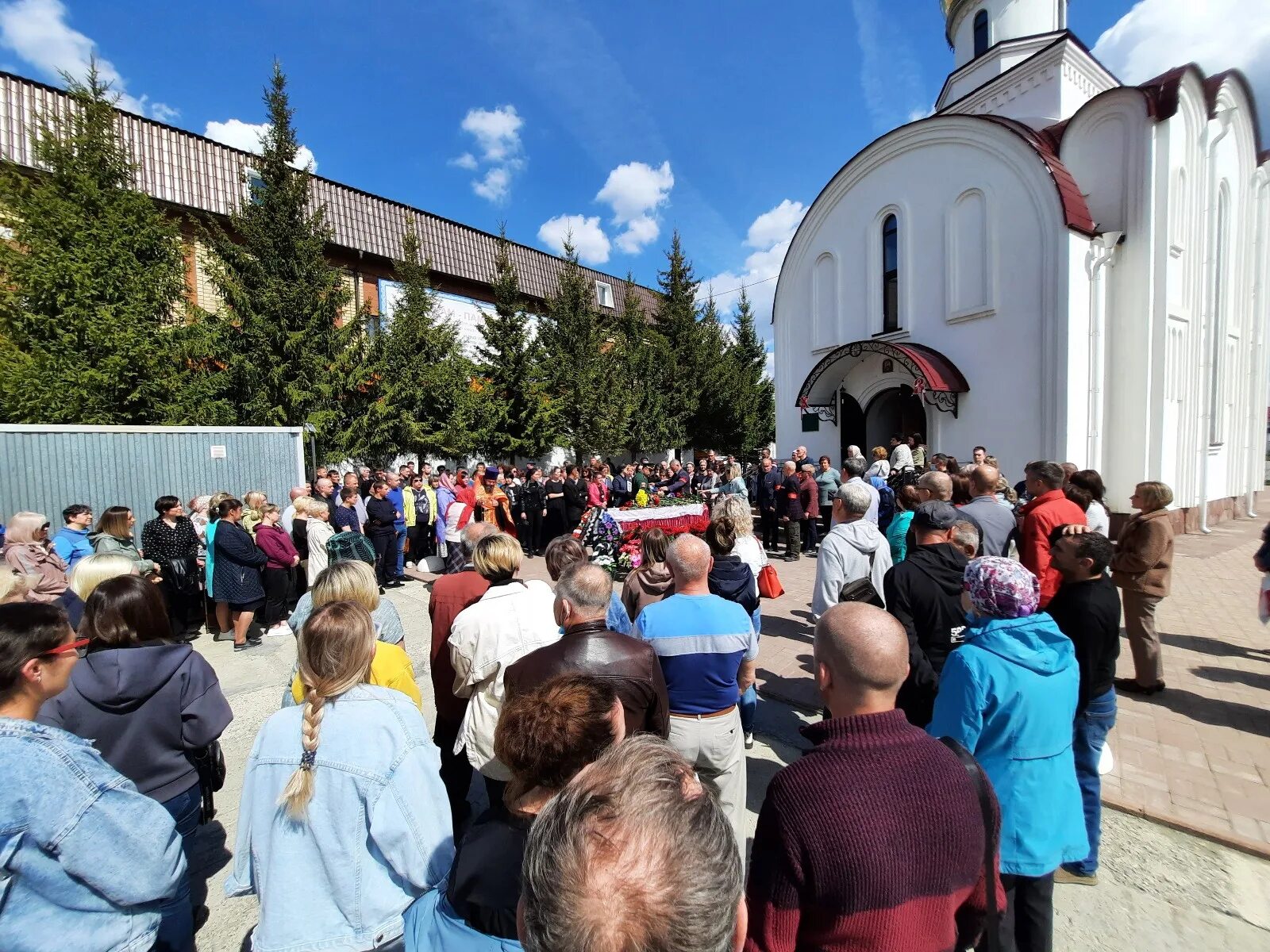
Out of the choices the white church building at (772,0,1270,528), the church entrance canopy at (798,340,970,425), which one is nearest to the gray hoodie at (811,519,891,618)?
the church entrance canopy at (798,340,970,425)

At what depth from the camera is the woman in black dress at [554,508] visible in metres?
12.3

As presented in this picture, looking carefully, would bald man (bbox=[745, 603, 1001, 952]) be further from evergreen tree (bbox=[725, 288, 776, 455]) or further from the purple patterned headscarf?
evergreen tree (bbox=[725, 288, 776, 455])

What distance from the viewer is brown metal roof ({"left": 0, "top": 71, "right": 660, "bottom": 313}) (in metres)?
12.0

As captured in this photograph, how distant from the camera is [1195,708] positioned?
4492mm

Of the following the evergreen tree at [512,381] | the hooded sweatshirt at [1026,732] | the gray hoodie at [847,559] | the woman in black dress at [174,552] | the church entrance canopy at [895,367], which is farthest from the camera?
the evergreen tree at [512,381]

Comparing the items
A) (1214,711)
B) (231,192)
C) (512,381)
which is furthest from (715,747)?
(231,192)

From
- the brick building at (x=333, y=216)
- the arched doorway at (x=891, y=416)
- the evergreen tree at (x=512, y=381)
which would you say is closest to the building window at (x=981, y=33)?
the arched doorway at (x=891, y=416)

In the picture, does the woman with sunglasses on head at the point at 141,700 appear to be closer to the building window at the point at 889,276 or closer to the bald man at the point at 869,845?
the bald man at the point at 869,845

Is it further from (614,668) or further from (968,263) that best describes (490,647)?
(968,263)

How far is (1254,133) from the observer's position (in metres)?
14.1

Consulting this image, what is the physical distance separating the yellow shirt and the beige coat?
5.25 m

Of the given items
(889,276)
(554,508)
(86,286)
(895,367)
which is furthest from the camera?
(889,276)

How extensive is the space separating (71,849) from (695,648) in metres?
2.11

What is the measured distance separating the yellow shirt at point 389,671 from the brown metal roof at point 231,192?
14.1 metres
